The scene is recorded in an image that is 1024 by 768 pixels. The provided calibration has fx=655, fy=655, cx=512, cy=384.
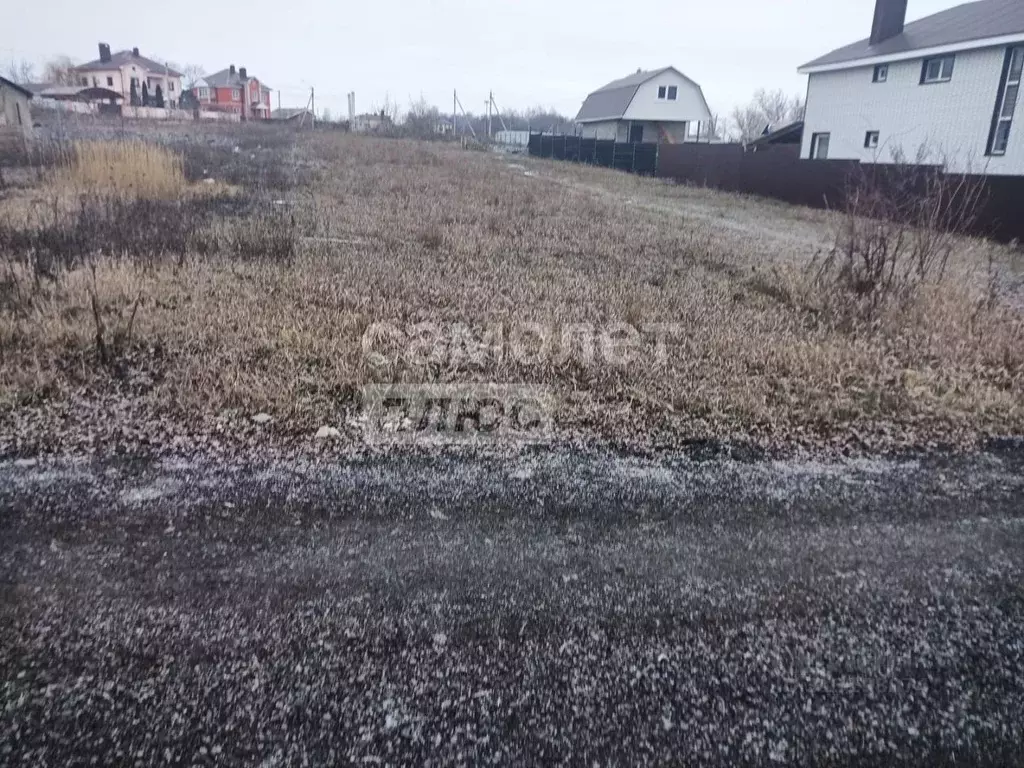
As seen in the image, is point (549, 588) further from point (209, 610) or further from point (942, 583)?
point (942, 583)

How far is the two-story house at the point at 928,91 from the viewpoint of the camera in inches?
608

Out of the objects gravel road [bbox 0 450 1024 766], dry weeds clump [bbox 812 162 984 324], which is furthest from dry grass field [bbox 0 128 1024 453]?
gravel road [bbox 0 450 1024 766]

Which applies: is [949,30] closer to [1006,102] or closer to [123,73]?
[1006,102]

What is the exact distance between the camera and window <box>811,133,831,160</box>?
22.0 meters

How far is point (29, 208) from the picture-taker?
864 cm

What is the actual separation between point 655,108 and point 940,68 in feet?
75.5

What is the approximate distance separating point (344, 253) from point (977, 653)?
6573mm

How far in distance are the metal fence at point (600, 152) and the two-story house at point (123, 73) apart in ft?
127

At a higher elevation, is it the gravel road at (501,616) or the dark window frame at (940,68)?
the dark window frame at (940,68)

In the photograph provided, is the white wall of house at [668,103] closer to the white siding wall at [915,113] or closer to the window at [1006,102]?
the white siding wall at [915,113]

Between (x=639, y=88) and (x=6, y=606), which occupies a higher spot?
(x=639, y=88)

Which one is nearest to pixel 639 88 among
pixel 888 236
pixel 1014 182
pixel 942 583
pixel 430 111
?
pixel 430 111

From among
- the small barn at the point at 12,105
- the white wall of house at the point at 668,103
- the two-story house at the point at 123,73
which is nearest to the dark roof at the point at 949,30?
the white wall of house at the point at 668,103

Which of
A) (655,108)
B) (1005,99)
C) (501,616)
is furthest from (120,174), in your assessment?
(655,108)
